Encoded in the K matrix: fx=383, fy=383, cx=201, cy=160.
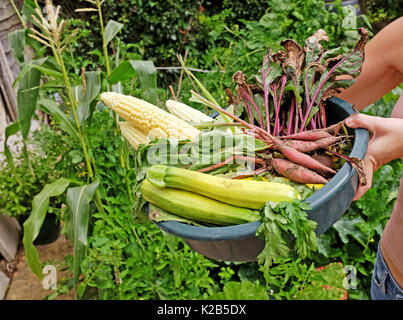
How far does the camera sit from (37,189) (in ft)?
9.43

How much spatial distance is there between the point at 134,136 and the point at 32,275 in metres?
2.27

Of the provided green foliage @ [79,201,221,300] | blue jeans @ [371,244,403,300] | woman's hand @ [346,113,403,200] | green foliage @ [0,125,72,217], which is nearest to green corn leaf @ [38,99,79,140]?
green foliage @ [79,201,221,300]

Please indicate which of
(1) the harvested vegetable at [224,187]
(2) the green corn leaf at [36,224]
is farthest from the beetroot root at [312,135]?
(2) the green corn leaf at [36,224]

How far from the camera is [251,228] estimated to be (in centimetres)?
80

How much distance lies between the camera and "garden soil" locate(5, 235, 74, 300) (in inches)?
107

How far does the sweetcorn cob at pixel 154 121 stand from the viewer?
40.0 inches

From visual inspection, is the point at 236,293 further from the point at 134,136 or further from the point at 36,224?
the point at 36,224

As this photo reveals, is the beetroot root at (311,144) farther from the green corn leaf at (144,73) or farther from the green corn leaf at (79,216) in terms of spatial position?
the green corn leaf at (79,216)

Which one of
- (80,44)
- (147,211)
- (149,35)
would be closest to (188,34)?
(149,35)

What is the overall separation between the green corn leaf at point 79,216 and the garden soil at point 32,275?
891 mm

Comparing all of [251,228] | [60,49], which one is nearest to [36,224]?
[60,49]

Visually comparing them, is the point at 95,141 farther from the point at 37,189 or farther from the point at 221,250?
the point at 221,250

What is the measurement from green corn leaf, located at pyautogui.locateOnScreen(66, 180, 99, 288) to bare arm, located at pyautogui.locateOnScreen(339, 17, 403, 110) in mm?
1196

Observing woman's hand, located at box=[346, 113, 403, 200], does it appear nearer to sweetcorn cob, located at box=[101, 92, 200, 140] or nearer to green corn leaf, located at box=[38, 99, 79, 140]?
sweetcorn cob, located at box=[101, 92, 200, 140]
